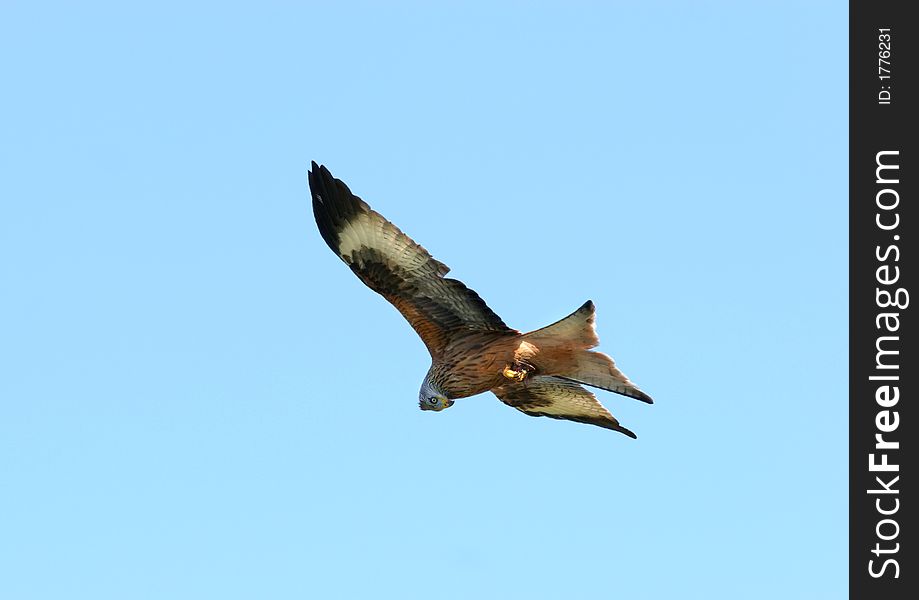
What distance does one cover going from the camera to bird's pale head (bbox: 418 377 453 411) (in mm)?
16031

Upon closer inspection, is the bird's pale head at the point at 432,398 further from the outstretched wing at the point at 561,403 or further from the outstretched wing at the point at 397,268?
the outstretched wing at the point at 561,403

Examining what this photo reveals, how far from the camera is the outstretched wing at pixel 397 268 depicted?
1579 centimetres

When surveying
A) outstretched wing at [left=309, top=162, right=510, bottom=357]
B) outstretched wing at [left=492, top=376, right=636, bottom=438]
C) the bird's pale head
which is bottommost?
the bird's pale head

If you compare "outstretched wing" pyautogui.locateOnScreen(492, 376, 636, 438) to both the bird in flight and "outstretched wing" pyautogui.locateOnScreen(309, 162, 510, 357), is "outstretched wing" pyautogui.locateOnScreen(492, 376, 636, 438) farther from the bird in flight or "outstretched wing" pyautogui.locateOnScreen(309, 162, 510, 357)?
"outstretched wing" pyautogui.locateOnScreen(309, 162, 510, 357)

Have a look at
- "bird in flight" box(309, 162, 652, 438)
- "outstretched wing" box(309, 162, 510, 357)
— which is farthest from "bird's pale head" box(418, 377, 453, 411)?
"outstretched wing" box(309, 162, 510, 357)

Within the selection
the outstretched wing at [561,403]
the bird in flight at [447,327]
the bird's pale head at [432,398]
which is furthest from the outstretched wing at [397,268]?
the outstretched wing at [561,403]

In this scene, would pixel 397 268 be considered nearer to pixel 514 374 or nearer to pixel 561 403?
pixel 514 374

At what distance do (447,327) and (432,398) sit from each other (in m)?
0.72

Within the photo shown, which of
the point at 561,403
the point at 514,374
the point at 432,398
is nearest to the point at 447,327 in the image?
the point at 432,398

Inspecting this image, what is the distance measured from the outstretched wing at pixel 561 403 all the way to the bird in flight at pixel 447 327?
0.59 m

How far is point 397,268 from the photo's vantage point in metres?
16.0

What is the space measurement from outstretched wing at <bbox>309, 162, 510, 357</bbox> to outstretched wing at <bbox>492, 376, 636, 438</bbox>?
1016 millimetres
